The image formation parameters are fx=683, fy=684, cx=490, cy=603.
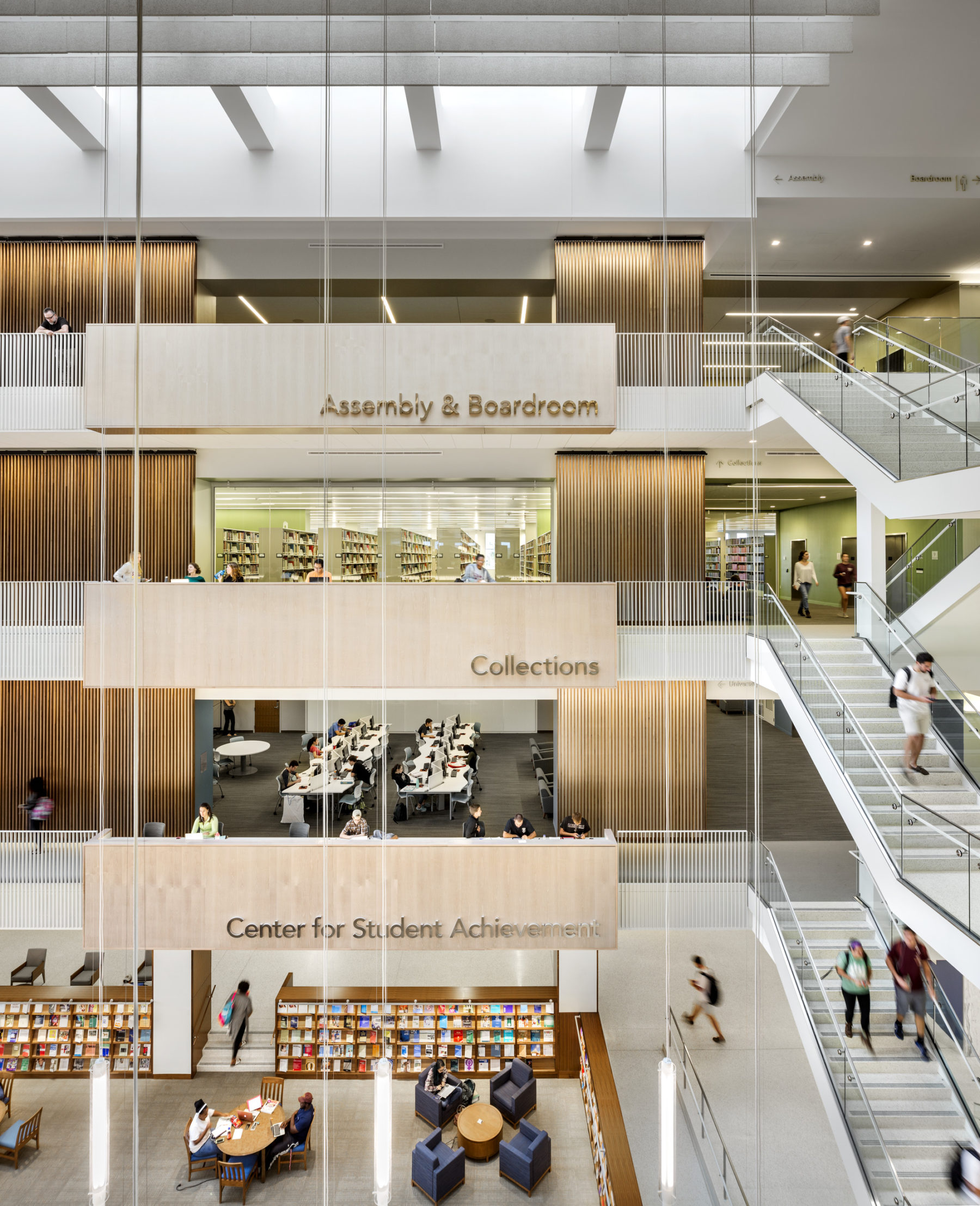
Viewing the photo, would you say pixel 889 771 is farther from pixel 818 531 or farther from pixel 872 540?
pixel 818 531

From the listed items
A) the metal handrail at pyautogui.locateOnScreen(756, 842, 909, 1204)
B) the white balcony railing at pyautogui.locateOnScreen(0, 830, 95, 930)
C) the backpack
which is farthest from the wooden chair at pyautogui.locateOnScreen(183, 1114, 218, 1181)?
the backpack

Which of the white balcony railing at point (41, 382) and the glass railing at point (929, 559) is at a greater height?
the white balcony railing at point (41, 382)

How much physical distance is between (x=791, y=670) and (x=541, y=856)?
3.92 meters

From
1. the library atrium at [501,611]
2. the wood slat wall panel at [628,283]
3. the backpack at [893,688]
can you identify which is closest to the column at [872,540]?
the library atrium at [501,611]

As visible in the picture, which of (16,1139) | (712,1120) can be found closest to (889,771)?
(712,1120)

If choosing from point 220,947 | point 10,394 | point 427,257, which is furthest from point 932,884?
point 10,394

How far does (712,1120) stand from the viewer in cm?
755

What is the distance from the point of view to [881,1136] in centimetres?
594

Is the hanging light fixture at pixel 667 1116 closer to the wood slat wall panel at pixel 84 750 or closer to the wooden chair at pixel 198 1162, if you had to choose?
the wooden chair at pixel 198 1162

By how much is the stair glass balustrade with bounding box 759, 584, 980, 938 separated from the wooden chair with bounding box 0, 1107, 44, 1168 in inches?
396

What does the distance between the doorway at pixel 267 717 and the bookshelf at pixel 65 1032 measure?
767cm

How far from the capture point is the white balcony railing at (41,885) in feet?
30.3

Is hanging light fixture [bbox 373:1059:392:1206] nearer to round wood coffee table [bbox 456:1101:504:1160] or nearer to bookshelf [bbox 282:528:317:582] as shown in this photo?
round wood coffee table [bbox 456:1101:504:1160]

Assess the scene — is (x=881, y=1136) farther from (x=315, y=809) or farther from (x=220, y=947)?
(x=315, y=809)
